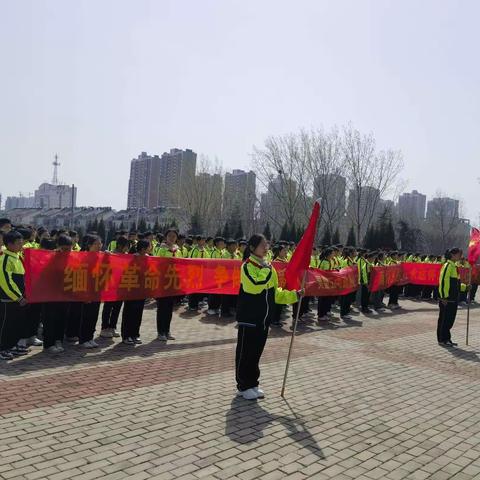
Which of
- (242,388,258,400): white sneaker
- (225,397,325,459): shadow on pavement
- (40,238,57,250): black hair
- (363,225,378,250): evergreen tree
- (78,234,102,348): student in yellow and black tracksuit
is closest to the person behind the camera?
(225,397,325,459): shadow on pavement

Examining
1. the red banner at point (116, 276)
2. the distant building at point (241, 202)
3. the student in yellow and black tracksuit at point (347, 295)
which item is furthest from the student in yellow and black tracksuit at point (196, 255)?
the distant building at point (241, 202)

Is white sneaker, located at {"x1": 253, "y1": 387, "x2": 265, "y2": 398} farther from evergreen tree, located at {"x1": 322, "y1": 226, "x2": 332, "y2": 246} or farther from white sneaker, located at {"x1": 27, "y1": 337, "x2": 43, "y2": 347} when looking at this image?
evergreen tree, located at {"x1": 322, "y1": 226, "x2": 332, "y2": 246}

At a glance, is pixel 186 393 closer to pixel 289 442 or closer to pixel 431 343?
pixel 289 442

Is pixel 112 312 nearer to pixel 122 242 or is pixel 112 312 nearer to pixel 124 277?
pixel 124 277

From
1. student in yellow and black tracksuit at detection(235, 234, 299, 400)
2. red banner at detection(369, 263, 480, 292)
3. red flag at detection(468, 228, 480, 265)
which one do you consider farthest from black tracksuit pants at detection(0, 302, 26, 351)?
red banner at detection(369, 263, 480, 292)

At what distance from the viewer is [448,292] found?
10789 mm

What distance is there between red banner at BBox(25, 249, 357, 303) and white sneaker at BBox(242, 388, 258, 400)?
3605 mm

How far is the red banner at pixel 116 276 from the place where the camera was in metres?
8.02

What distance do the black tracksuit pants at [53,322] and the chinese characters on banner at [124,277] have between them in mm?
142

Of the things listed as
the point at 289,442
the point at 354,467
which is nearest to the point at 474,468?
the point at 354,467

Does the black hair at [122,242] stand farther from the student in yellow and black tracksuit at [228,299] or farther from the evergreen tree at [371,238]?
the evergreen tree at [371,238]

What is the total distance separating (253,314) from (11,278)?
3.73 m

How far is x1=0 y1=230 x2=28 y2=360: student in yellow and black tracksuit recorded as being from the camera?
24.4 ft

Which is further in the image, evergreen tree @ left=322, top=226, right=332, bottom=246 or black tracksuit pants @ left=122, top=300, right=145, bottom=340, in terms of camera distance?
evergreen tree @ left=322, top=226, right=332, bottom=246
